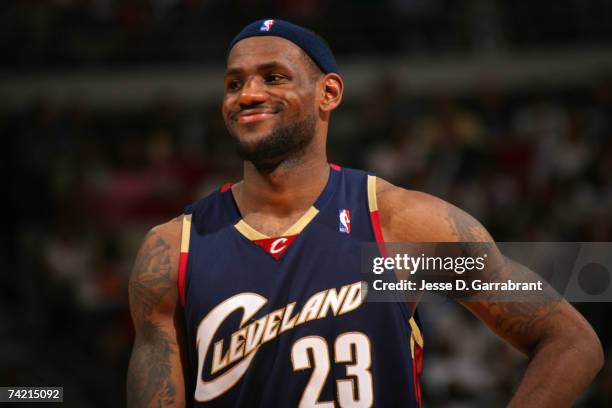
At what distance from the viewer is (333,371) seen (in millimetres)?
3691

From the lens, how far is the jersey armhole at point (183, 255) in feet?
12.7

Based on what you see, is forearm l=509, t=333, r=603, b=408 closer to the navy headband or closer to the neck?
the neck

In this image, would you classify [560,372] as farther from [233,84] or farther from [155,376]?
[233,84]

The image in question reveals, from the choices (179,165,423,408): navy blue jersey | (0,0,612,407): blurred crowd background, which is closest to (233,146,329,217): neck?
(179,165,423,408): navy blue jersey

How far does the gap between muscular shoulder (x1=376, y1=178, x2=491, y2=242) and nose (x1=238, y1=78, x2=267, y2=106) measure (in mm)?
695

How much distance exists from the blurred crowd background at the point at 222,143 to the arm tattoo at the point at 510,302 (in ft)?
10.9

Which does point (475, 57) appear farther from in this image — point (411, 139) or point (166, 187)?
point (166, 187)

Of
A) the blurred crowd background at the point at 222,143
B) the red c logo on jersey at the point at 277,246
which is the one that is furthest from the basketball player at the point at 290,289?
the blurred crowd background at the point at 222,143

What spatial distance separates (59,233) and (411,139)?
391 cm

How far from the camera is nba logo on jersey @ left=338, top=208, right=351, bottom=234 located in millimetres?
3951

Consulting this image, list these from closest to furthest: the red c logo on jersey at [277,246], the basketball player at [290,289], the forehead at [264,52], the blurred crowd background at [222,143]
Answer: the basketball player at [290,289], the red c logo on jersey at [277,246], the forehead at [264,52], the blurred crowd background at [222,143]

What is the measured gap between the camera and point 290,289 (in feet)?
12.5

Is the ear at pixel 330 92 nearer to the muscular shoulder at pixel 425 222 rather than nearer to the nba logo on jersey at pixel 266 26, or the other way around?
the nba logo on jersey at pixel 266 26

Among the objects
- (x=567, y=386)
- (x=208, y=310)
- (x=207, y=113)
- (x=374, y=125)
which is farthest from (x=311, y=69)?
(x=207, y=113)
